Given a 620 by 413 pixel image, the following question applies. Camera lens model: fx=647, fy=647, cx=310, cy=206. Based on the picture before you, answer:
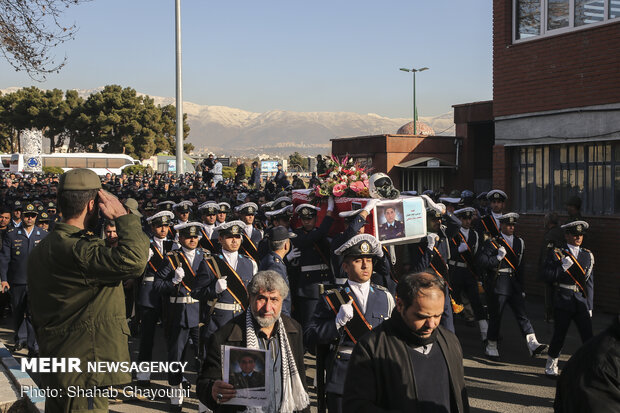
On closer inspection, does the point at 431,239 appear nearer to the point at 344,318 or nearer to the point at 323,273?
the point at 323,273

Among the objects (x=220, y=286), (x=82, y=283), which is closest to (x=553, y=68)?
(x=220, y=286)

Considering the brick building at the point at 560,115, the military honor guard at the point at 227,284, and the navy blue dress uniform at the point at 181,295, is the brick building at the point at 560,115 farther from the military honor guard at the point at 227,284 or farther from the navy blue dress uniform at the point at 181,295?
the navy blue dress uniform at the point at 181,295

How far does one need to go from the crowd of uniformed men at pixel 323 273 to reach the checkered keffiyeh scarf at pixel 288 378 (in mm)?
868

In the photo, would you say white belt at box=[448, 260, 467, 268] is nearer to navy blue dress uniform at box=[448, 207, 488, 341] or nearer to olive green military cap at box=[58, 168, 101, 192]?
navy blue dress uniform at box=[448, 207, 488, 341]

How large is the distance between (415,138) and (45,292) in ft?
79.2

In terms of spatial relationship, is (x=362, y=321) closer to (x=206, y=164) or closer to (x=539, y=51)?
(x=539, y=51)

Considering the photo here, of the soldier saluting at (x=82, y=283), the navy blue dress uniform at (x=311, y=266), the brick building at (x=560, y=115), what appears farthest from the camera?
the brick building at (x=560, y=115)

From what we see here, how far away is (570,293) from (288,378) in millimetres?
5117

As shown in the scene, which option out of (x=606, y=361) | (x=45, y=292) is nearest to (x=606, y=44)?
(x=606, y=361)

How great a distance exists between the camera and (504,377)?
8.11 meters

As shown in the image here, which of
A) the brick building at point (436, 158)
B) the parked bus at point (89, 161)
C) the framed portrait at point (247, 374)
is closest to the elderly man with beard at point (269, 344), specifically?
the framed portrait at point (247, 374)

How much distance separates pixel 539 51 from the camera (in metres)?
Answer: 12.7

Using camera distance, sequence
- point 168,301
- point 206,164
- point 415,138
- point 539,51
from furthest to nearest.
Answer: point 415,138
point 206,164
point 539,51
point 168,301

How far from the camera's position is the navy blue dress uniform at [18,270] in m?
9.94
